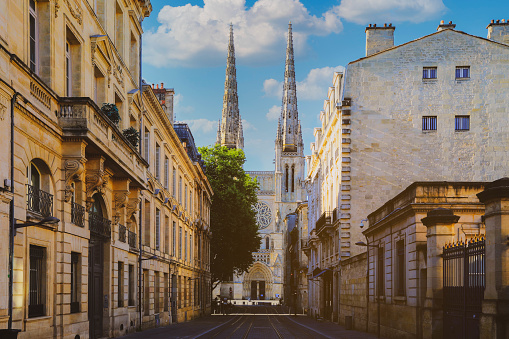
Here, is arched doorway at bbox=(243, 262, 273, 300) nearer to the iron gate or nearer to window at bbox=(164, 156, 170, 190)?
window at bbox=(164, 156, 170, 190)

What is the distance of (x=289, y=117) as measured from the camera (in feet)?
492

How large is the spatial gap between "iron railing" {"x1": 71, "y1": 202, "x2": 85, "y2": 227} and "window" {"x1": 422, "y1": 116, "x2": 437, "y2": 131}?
22954 mm

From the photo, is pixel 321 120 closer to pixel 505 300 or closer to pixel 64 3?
pixel 64 3

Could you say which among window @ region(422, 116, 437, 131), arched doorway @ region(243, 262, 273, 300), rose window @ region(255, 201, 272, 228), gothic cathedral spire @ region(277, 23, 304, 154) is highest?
gothic cathedral spire @ region(277, 23, 304, 154)

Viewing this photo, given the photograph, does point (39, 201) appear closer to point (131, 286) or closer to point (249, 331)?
point (131, 286)

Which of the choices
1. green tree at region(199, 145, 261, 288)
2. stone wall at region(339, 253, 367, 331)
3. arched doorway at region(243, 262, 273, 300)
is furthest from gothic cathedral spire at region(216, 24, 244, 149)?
stone wall at region(339, 253, 367, 331)

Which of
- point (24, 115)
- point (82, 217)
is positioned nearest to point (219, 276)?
point (82, 217)

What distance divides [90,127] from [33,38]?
260 cm

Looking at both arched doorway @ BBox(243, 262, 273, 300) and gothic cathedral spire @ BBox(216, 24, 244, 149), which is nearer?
arched doorway @ BBox(243, 262, 273, 300)

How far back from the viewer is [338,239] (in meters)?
41.1

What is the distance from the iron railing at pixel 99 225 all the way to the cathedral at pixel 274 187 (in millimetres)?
110901

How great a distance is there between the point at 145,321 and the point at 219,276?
39128 mm

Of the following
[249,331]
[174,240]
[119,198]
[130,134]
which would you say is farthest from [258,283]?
[119,198]

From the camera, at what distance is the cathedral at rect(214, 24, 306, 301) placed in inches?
5487
